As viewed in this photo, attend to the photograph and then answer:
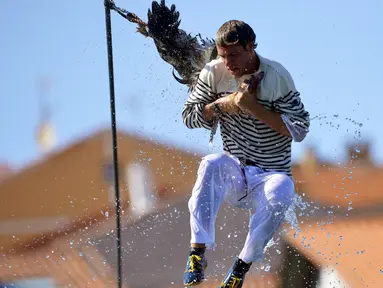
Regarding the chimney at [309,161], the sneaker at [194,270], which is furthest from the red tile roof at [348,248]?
the sneaker at [194,270]

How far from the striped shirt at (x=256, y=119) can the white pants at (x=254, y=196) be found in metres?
0.11

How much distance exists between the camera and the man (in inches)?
277

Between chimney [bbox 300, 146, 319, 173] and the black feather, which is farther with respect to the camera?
chimney [bbox 300, 146, 319, 173]

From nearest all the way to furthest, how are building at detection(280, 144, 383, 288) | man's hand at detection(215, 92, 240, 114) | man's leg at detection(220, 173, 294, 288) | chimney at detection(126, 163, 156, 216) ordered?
1. man's hand at detection(215, 92, 240, 114)
2. man's leg at detection(220, 173, 294, 288)
3. building at detection(280, 144, 383, 288)
4. chimney at detection(126, 163, 156, 216)

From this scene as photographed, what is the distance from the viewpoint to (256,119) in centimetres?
725

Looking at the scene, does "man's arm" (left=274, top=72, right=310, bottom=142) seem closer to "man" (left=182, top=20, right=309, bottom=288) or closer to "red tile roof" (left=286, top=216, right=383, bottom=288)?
"man" (left=182, top=20, right=309, bottom=288)

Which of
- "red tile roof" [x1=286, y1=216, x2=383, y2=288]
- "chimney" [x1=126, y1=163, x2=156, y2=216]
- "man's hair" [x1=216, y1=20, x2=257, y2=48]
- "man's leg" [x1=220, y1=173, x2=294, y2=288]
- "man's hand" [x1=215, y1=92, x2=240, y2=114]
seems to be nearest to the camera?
"man's hair" [x1=216, y1=20, x2=257, y2=48]

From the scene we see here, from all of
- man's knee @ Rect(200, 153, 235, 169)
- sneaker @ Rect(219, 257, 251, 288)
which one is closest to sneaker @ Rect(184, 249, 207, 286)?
sneaker @ Rect(219, 257, 251, 288)

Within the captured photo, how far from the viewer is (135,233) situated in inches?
402

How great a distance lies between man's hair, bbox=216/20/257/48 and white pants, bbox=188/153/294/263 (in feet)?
2.43

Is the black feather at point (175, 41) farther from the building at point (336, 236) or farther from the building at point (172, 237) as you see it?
the building at point (172, 237)

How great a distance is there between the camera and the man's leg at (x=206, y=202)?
7.16 meters

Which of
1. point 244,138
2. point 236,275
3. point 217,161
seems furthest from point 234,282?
point 244,138

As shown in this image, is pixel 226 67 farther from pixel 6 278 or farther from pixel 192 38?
pixel 6 278
